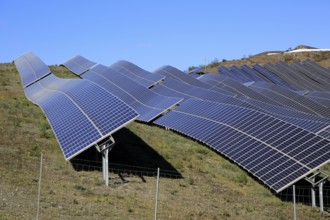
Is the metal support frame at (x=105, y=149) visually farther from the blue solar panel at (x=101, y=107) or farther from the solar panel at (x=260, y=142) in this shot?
the solar panel at (x=260, y=142)

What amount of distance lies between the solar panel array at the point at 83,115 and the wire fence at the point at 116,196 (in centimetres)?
143

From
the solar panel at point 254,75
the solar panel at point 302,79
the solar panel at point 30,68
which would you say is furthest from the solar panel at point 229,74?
the solar panel at point 30,68

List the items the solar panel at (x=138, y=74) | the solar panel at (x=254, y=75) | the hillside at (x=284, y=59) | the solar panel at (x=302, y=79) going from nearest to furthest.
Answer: the solar panel at (x=138, y=74)
the solar panel at (x=254, y=75)
the solar panel at (x=302, y=79)
the hillside at (x=284, y=59)

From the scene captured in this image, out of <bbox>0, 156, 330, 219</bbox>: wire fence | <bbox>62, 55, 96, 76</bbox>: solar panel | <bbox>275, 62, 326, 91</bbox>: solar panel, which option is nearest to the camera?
<bbox>0, 156, 330, 219</bbox>: wire fence

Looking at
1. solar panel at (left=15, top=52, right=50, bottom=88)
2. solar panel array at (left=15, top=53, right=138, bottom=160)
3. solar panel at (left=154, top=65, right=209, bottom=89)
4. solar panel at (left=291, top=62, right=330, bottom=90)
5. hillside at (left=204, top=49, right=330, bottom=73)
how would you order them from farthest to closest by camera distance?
hillside at (left=204, top=49, right=330, bottom=73)
solar panel at (left=291, top=62, right=330, bottom=90)
solar panel at (left=154, top=65, right=209, bottom=89)
solar panel at (left=15, top=52, right=50, bottom=88)
solar panel array at (left=15, top=53, right=138, bottom=160)

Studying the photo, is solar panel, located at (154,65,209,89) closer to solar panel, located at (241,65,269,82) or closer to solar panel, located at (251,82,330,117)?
solar panel, located at (251,82,330,117)

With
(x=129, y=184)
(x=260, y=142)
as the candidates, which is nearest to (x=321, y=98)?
(x=260, y=142)

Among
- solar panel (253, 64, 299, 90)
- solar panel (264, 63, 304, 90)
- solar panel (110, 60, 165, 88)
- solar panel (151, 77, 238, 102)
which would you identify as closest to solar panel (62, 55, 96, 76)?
solar panel (110, 60, 165, 88)

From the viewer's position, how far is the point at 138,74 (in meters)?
58.5

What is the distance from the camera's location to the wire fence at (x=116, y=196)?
15672 millimetres

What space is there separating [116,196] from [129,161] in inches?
249

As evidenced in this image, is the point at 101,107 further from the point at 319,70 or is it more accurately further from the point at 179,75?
the point at 319,70

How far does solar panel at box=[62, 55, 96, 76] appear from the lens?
210 feet

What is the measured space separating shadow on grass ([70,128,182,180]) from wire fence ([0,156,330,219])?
0.06 meters
